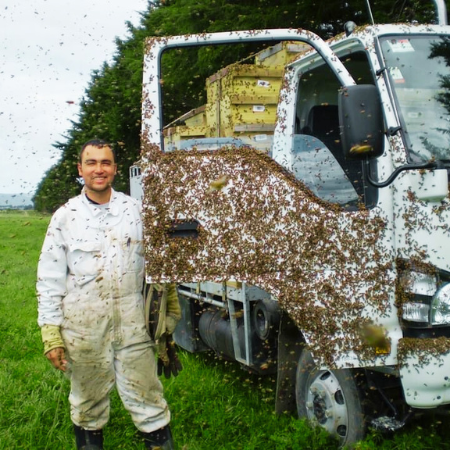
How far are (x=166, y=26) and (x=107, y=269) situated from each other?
10113 mm

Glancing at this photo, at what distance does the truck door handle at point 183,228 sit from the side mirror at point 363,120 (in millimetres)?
1033

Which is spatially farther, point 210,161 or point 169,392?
point 169,392

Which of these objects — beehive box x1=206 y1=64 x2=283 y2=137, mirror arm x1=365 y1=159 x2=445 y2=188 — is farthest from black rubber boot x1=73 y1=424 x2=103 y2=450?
beehive box x1=206 y1=64 x2=283 y2=137

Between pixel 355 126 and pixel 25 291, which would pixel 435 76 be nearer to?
pixel 355 126

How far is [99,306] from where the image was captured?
13.1 feet

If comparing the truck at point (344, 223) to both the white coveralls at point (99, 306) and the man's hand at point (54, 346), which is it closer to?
the white coveralls at point (99, 306)

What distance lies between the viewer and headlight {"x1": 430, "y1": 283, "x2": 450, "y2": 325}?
347 cm

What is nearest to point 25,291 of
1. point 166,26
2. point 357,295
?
point 166,26

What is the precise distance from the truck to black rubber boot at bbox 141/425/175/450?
88cm

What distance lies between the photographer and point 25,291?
1170cm

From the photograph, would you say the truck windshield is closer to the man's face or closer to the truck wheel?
the truck wheel

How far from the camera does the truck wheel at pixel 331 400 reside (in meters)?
3.98

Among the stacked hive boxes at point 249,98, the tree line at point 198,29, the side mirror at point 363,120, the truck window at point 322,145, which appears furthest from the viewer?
the tree line at point 198,29

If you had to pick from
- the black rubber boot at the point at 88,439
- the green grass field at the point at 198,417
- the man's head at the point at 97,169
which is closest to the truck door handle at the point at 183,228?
the man's head at the point at 97,169
